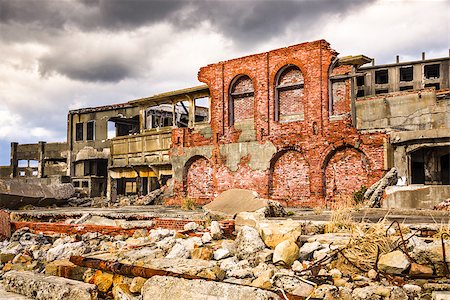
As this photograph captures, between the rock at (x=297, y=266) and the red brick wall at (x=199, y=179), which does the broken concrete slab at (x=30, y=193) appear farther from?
the rock at (x=297, y=266)

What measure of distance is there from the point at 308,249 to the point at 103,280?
288 centimetres

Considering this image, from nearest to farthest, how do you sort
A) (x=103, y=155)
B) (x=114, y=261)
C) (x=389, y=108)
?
(x=114, y=261)
(x=389, y=108)
(x=103, y=155)

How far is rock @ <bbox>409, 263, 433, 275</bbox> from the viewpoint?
16.5ft

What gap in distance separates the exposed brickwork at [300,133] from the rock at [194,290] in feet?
42.0

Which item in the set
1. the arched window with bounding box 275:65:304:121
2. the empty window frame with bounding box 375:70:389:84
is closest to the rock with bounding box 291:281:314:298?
the arched window with bounding box 275:65:304:121

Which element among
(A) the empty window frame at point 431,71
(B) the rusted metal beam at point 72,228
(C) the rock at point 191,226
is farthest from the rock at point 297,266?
(A) the empty window frame at point 431,71

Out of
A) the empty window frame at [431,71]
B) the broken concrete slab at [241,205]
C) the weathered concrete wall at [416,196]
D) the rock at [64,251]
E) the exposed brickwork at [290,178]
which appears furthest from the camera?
the empty window frame at [431,71]

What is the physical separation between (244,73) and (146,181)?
987 centimetres

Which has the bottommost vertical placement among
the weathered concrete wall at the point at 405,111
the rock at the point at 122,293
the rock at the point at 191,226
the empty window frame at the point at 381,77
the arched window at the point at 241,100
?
the rock at the point at 122,293

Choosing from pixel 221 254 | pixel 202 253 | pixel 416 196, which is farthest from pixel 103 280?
pixel 416 196

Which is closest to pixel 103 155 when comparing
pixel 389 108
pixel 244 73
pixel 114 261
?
pixel 244 73

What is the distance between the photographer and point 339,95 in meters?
17.7

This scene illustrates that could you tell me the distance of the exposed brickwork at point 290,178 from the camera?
18.1m

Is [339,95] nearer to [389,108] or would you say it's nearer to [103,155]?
[389,108]
